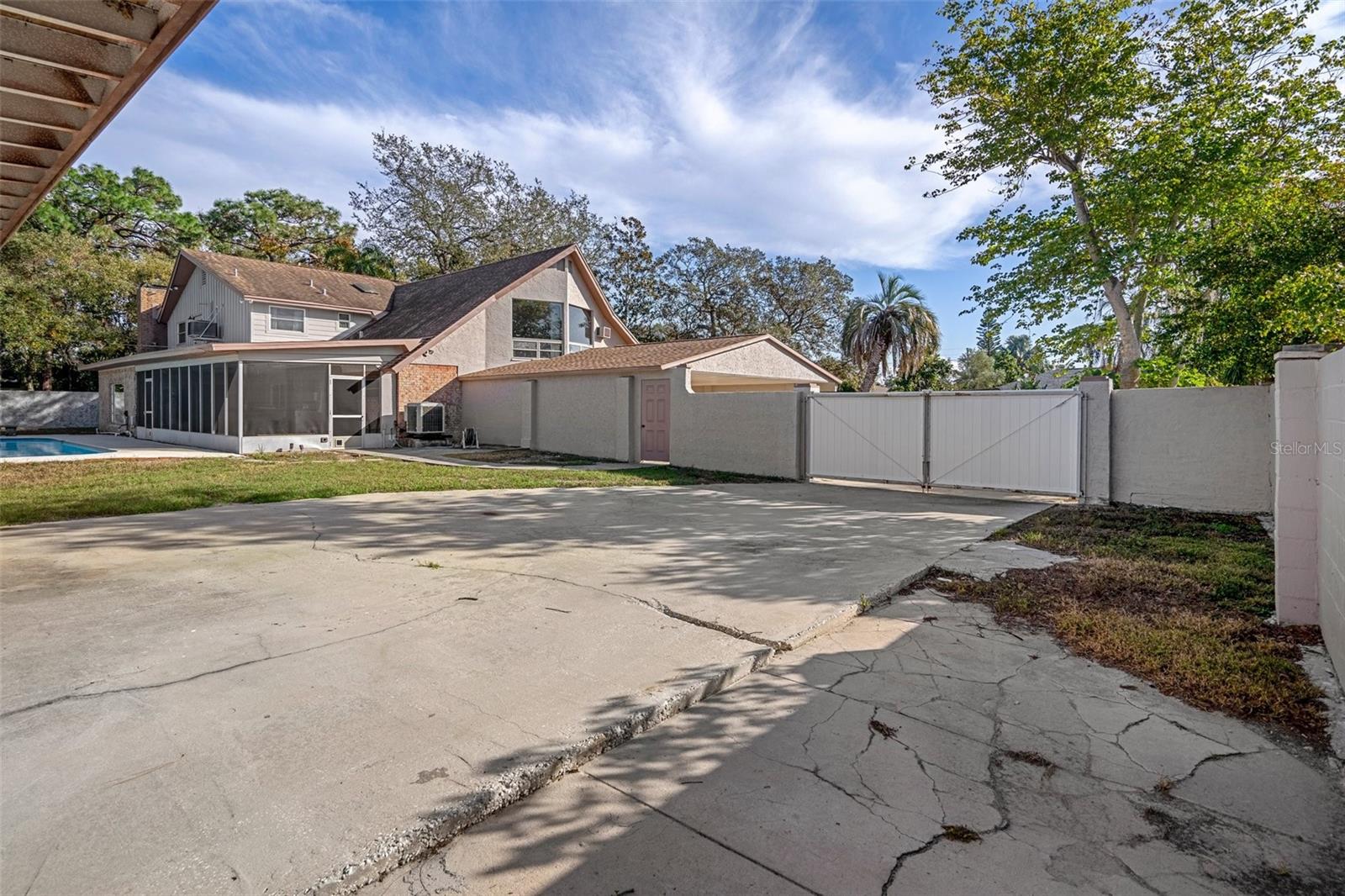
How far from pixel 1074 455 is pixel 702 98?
947 cm

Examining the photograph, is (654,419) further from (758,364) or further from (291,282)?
(291,282)

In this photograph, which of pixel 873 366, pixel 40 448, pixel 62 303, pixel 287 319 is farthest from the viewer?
pixel 873 366

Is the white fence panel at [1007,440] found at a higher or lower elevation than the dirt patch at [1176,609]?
higher

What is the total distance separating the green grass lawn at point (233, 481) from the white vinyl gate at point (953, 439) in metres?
2.14

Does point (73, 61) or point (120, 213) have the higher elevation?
point (120, 213)

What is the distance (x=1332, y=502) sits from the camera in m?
3.77

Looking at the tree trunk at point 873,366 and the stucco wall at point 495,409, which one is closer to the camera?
the stucco wall at point 495,409

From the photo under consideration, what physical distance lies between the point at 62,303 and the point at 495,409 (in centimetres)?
2198

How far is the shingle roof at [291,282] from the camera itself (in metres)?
21.9

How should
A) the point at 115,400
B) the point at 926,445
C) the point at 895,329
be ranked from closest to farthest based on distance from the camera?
the point at 926,445
the point at 115,400
the point at 895,329

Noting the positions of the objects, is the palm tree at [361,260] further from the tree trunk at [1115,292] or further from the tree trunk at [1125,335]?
the tree trunk at [1125,335]

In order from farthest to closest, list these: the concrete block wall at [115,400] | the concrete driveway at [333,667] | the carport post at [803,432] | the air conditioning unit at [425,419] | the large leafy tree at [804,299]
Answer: the large leafy tree at [804,299]
the concrete block wall at [115,400]
the air conditioning unit at [425,419]
the carport post at [803,432]
the concrete driveway at [333,667]

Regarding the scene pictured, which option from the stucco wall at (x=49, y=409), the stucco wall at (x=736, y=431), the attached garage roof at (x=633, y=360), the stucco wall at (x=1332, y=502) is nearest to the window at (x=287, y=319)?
the attached garage roof at (x=633, y=360)

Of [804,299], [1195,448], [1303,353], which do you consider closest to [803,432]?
[1195,448]
